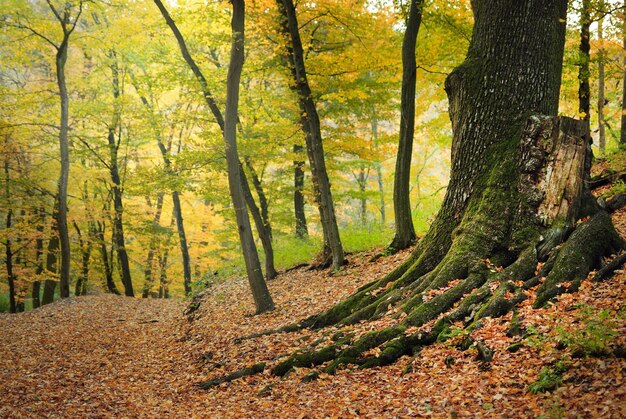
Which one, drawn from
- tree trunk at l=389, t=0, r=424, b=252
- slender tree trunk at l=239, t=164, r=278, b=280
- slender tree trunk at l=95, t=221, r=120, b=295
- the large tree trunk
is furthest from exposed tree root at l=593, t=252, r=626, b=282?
slender tree trunk at l=95, t=221, r=120, b=295

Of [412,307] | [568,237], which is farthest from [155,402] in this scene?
[568,237]

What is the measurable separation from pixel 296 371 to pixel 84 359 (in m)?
5.63

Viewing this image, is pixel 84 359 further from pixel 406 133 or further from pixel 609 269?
pixel 609 269

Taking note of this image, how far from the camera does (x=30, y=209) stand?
60.2 feet

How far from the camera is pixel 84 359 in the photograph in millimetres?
9484

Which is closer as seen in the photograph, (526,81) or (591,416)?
(591,416)

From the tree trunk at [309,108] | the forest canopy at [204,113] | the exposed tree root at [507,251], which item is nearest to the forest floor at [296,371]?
the exposed tree root at [507,251]

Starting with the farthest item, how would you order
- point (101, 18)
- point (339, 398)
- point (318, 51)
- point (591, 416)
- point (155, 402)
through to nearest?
point (101, 18) → point (318, 51) → point (155, 402) → point (339, 398) → point (591, 416)

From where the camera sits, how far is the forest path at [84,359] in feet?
22.5

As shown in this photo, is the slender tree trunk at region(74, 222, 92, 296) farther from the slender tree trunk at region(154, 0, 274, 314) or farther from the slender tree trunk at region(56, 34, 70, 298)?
the slender tree trunk at region(154, 0, 274, 314)

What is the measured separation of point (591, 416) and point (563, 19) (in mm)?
5626

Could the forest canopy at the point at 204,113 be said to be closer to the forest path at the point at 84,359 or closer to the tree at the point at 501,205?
the tree at the point at 501,205

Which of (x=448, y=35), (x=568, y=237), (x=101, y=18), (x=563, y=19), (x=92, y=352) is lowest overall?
(x=92, y=352)

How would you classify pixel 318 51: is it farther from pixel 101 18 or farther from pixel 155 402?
pixel 101 18
